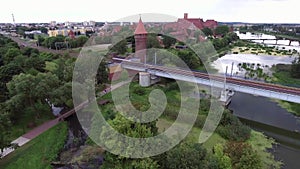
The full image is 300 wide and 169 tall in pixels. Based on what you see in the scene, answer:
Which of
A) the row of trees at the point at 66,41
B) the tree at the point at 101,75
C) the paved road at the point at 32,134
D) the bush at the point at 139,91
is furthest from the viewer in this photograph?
the row of trees at the point at 66,41

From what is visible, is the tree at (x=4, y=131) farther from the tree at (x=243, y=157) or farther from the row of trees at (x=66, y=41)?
the row of trees at (x=66, y=41)

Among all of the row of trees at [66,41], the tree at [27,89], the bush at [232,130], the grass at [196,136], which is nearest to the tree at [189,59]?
the grass at [196,136]

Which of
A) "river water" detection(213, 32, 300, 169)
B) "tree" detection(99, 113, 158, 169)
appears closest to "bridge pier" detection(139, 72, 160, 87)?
"river water" detection(213, 32, 300, 169)

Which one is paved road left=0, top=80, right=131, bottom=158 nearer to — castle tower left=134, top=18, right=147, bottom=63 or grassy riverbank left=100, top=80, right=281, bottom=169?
grassy riverbank left=100, top=80, right=281, bottom=169

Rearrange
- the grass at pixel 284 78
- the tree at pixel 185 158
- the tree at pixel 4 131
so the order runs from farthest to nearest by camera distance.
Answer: the grass at pixel 284 78
the tree at pixel 4 131
the tree at pixel 185 158

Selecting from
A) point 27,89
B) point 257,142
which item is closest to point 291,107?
point 257,142

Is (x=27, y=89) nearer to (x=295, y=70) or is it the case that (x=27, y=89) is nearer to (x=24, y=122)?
(x=24, y=122)
